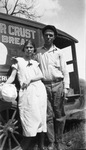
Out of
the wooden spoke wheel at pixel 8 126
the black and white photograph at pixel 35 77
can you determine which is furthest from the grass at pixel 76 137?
the wooden spoke wheel at pixel 8 126

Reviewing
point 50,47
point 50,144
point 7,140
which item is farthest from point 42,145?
point 50,47

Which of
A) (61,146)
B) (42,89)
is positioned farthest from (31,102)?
(61,146)

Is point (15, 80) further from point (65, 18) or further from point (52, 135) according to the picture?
point (65, 18)

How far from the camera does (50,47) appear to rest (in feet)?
11.1

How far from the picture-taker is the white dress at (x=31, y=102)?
302 centimetres

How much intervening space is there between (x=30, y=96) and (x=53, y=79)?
45 centimetres

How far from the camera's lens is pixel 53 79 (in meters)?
3.29

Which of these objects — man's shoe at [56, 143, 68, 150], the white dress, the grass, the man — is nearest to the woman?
the white dress

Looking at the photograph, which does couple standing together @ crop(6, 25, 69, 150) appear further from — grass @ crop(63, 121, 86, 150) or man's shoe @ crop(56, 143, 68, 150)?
grass @ crop(63, 121, 86, 150)

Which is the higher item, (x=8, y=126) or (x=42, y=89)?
(x=42, y=89)

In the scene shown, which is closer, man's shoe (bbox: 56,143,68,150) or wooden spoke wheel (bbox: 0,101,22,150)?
wooden spoke wheel (bbox: 0,101,22,150)

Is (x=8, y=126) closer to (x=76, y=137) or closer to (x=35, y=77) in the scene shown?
(x=35, y=77)

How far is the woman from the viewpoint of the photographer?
303 centimetres

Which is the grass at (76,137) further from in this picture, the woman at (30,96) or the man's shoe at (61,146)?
the woman at (30,96)
